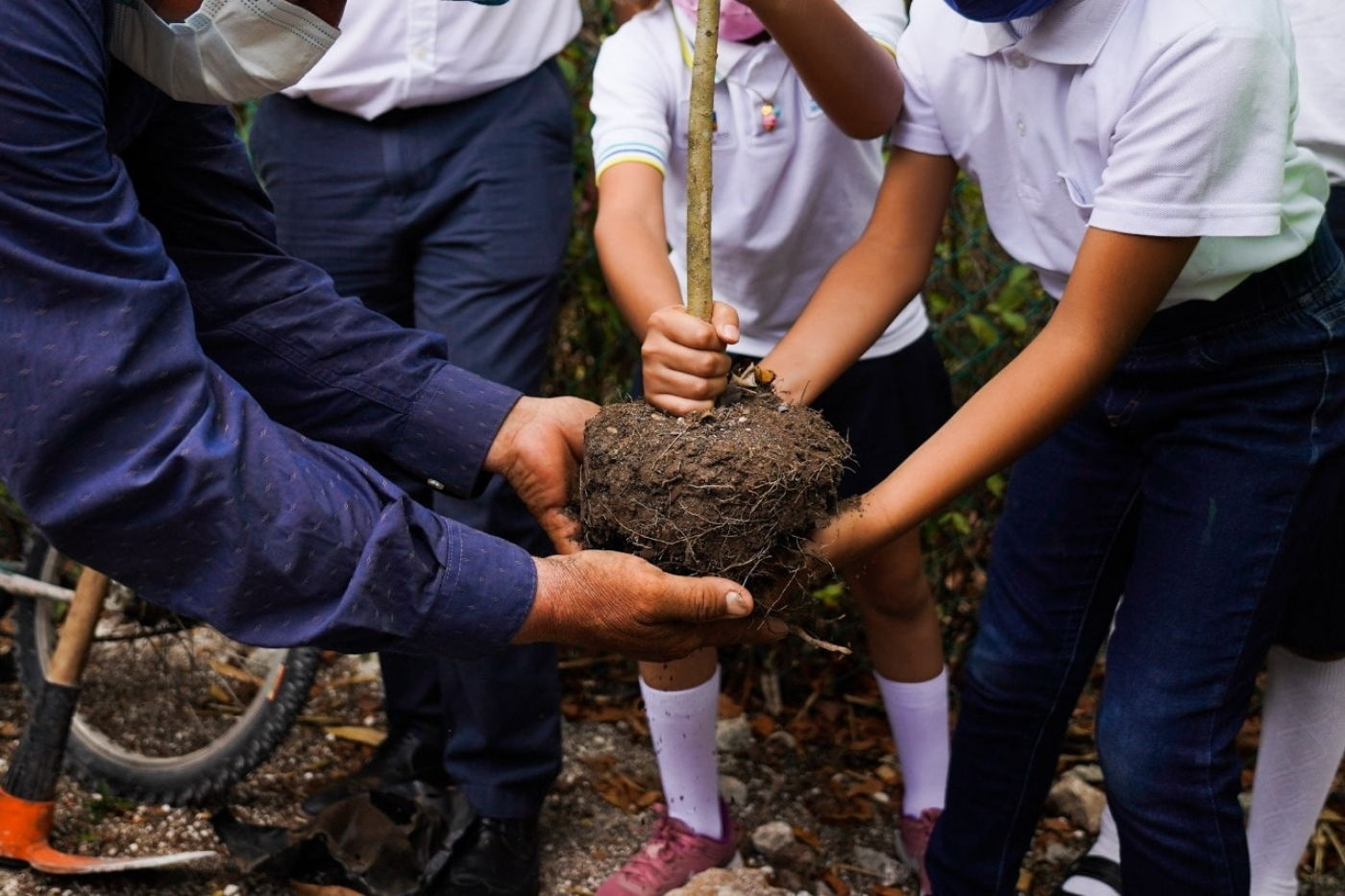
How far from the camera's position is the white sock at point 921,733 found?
2.84 m

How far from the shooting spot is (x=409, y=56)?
8.94 ft

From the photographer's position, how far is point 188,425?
163cm

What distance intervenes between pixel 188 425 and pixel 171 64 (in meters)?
0.52

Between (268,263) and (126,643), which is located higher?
(268,263)

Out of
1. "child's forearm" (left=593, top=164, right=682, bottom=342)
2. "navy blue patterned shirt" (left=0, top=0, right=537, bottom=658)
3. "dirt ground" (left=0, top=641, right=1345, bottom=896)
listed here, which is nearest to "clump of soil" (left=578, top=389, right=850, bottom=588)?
"navy blue patterned shirt" (left=0, top=0, right=537, bottom=658)

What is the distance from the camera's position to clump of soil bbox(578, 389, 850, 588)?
185 centimetres

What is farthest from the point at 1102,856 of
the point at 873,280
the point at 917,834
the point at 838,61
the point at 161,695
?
the point at 161,695

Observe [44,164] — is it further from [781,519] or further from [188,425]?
[781,519]

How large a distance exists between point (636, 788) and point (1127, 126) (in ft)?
6.53

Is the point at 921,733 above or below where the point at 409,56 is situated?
below

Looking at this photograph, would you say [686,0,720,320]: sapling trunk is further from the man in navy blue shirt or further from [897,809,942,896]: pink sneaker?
[897,809,942,896]: pink sneaker

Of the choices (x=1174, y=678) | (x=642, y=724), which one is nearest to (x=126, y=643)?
→ (x=642, y=724)

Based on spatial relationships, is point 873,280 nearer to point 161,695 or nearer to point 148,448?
point 148,448

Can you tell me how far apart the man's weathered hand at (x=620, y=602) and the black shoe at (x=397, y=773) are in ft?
4.15
